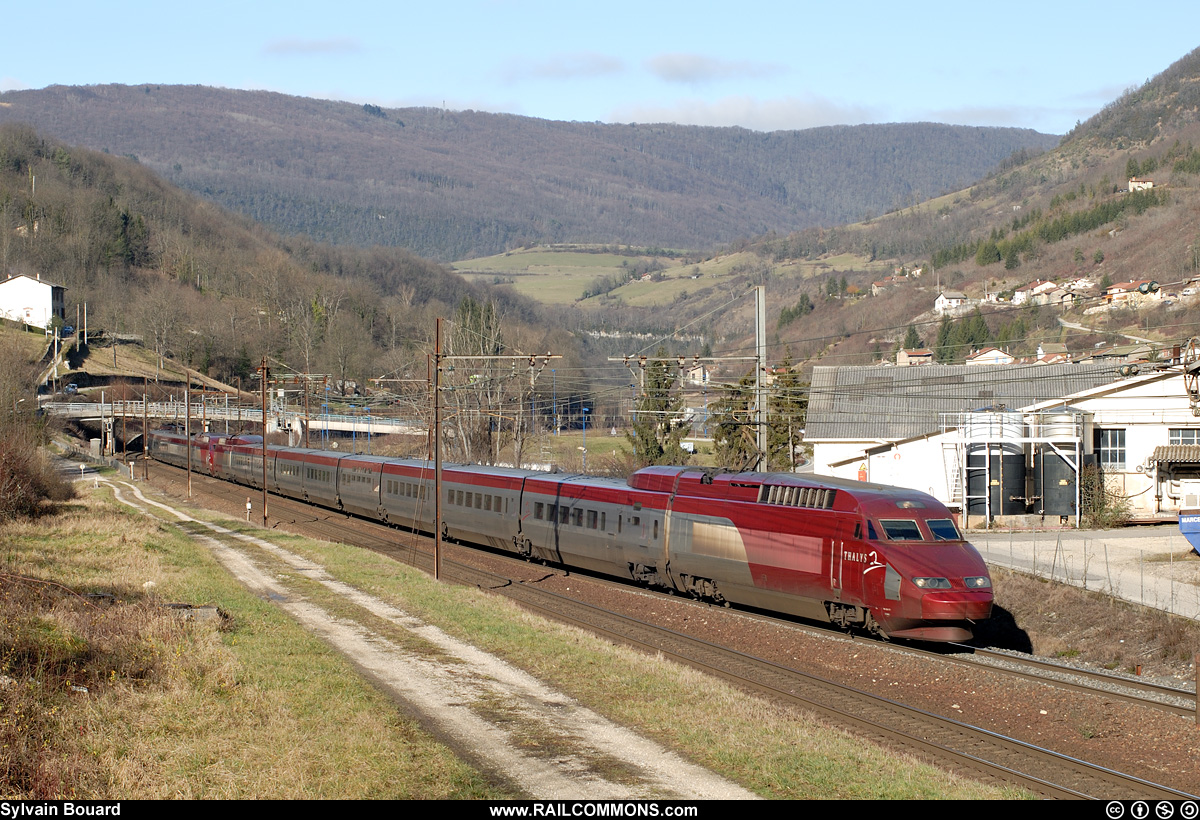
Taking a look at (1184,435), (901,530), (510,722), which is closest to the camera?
(510,722)

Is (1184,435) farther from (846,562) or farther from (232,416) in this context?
(232,416)

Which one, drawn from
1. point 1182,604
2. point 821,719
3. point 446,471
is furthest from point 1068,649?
point 446,471

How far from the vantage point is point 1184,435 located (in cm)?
4797

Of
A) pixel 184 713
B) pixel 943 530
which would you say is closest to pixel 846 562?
pixel 943 530

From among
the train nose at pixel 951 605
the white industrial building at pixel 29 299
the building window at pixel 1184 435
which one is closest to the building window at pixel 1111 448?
the building window at pixel 1184 435

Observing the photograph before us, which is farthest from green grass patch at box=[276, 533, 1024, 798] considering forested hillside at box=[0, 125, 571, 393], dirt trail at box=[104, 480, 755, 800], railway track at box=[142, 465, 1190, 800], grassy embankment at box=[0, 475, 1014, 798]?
forested hillside at box=[0, 125, 571, 393]

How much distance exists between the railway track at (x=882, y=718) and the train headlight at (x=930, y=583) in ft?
10.5

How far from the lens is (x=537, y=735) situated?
14555mm

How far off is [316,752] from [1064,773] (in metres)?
11.0

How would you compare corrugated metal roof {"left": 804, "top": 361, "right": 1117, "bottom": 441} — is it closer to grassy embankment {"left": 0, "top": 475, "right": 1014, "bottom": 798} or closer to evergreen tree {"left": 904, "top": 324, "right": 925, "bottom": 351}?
grassy embankment {"left": 0, "top": 475, "right": 1014, "bottom": 798}

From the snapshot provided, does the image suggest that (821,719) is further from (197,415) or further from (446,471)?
(197,415)

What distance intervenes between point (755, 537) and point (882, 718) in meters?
8.48

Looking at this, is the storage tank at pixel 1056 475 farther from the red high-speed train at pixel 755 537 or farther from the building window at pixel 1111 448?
the red high-speed train at pixel 755 537
